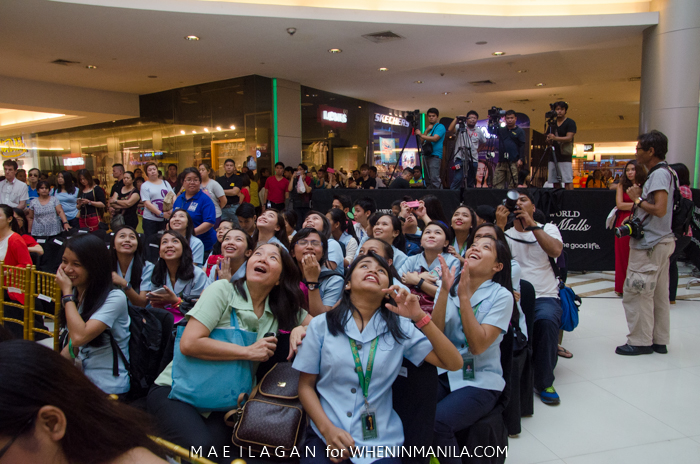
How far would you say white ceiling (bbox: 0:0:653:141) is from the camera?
657cm

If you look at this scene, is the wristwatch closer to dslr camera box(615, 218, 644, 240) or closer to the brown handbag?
the brown handbag

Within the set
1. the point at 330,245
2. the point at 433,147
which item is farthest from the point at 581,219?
the point at 330,245

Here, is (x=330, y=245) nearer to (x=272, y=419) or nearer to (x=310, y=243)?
(x=310, y=243)

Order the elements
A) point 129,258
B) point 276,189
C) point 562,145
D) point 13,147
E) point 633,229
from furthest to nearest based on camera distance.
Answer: point 13,147 < point 276,189 < point 562,145 < point 633,229 < point 129,258

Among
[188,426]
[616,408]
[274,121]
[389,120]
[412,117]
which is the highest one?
[389,120]

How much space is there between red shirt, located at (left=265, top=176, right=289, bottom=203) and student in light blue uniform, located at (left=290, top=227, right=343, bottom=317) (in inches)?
236

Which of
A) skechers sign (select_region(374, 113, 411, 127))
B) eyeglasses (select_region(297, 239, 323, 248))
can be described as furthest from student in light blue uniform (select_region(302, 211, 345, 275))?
skechers sign (select_region(374, 113, 411, 127))

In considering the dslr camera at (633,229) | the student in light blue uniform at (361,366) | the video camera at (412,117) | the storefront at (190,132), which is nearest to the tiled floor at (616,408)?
the dslr camera at (633,229)

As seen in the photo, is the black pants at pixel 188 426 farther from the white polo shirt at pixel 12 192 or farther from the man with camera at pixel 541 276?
the white polo shirt at pixel 12 192

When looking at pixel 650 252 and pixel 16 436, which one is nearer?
pixel 16 436

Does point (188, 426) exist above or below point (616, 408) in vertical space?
above

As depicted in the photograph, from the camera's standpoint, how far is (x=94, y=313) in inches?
80.7

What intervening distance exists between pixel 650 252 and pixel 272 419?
3290 millimetres

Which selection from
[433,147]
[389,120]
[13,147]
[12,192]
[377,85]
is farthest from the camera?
[13,147]
